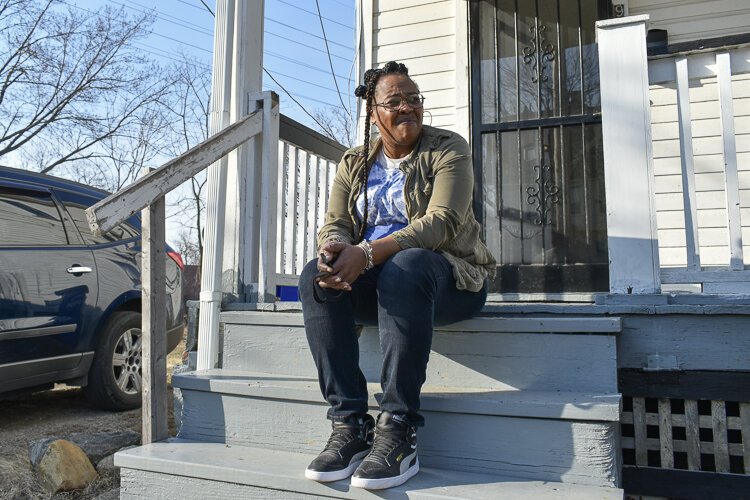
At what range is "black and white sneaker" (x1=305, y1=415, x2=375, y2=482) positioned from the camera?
1547 millimetres

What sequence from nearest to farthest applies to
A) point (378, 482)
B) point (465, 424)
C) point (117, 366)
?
point (378, 482) < point (465, 424) < point (117, 366)

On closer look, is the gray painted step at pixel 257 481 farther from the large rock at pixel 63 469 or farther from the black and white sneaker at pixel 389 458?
the large rock at pixel 63 469

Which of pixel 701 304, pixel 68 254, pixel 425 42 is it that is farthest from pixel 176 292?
pixel 701 304

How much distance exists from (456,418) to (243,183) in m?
1.44

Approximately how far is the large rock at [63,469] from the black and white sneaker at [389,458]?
1.57 m

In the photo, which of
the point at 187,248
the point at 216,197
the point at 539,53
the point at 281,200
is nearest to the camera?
the point at 216,197

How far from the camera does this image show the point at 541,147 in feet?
10.9

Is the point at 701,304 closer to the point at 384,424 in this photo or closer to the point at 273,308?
the point at 384,424

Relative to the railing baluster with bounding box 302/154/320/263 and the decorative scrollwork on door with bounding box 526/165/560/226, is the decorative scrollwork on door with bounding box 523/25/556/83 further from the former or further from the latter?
the railing baluster with bounding box 302/154/320/263

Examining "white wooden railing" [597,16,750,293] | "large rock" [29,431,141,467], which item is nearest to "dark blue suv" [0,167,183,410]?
"large rock" [29,431,141,467]

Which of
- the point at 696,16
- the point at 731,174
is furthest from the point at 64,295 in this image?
the point at 696,16

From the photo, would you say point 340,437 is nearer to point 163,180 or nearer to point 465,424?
point 465,424

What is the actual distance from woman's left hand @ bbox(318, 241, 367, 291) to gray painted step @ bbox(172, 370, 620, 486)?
0.40 meters

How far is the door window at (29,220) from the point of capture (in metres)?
3.34
